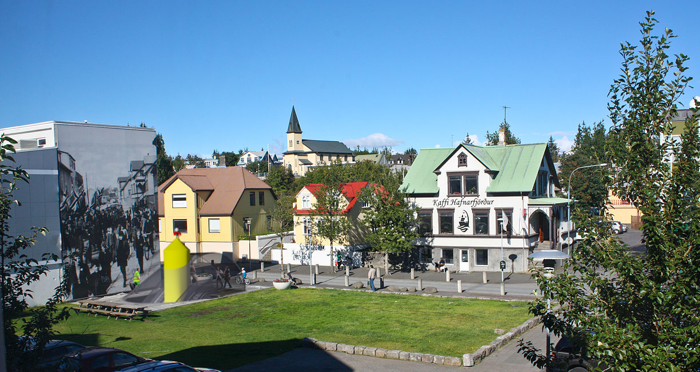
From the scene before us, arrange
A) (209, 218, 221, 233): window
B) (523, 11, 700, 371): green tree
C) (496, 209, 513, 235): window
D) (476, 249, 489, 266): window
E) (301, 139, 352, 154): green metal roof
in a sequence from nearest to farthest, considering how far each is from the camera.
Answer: (523, 11, 700, 371): green tree, (496, 209, 513, 235): window, (476, 249, 489, 266): window, (209, 218, 221, 233): window, (301, 139, 352, 154): green metal roof

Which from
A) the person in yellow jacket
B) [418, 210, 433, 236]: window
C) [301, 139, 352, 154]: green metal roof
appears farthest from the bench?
[301, 139, 352, 154]: green metal roof

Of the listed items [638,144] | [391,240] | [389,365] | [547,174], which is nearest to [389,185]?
[391,240]

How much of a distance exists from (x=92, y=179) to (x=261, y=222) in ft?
102

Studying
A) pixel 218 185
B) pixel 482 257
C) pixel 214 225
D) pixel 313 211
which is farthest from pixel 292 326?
pixel 218 185

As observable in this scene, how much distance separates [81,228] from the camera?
2462 centimetres

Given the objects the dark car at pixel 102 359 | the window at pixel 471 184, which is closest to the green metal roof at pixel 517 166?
the window at pixel 471 184

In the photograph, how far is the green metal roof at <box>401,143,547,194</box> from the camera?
40062 millimetres

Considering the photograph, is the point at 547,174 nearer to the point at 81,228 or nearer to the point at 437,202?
the point at 437,202

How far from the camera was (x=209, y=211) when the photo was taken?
52.0 meters

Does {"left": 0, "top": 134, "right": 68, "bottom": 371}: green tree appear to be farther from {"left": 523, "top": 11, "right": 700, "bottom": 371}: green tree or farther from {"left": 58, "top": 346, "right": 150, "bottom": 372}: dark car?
{"left": 523, "top": 11, "right": 700, "bottom": 371}: green tree

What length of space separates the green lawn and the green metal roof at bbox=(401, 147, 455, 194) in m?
14.7

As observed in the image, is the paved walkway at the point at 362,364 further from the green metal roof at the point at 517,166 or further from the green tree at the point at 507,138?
the green tree at the point at 507,138

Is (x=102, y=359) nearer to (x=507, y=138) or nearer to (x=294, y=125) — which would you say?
(x=507, y=138)

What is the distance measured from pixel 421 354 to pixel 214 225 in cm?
3857
